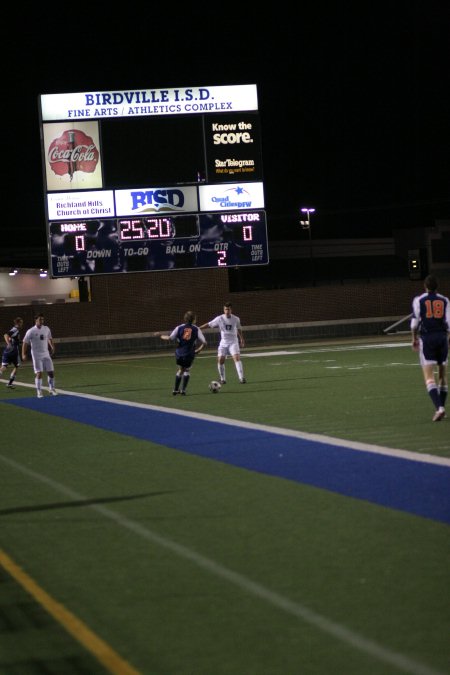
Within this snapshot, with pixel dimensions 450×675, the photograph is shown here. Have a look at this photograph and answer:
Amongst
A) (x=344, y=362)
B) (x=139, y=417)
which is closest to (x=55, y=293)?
(x=344, y=362)

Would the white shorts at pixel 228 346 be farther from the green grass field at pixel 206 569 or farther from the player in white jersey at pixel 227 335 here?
the green grass field at pixel 206 569

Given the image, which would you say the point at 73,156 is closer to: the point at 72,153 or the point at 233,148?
the point at 72,153

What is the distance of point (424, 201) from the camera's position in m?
75.6

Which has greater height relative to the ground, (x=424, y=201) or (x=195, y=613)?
(x=424, y=201)

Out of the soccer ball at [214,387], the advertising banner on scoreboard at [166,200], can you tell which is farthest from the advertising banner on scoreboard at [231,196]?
the soccer ball at [214,387]

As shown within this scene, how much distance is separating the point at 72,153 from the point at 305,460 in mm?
29010

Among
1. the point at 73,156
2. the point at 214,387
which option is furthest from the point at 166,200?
the point at 214,387

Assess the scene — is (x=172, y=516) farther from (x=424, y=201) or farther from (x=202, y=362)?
(x=424, y=201)

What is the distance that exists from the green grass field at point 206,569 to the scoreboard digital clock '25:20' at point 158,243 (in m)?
25.3

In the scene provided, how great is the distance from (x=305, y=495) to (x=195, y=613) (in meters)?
3.59

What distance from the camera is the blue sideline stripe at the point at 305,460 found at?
891cm

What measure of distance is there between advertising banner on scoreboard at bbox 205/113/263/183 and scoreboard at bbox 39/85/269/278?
4cm

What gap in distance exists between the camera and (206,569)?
675cm

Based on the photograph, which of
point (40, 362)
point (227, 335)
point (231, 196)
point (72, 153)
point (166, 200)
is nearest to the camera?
point (40, 362)
